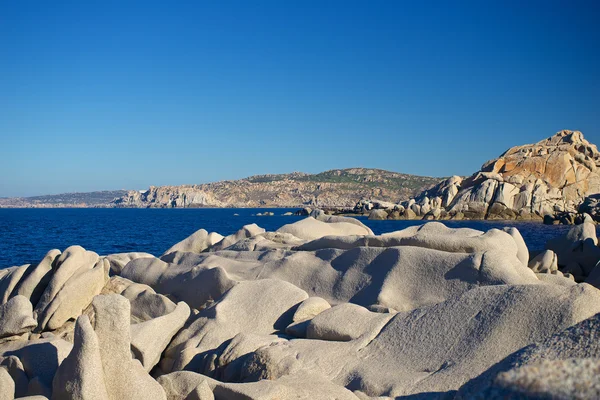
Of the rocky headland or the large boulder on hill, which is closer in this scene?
the rocky headland

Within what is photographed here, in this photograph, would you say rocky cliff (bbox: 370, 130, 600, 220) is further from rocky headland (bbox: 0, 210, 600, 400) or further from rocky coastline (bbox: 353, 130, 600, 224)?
rocky headland (bbox: 0, 210, 600, 400)

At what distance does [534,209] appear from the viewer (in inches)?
2854

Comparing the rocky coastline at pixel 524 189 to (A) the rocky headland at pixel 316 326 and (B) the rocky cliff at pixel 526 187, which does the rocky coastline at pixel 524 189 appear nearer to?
(B) the rocky cliff at pixel 526 187

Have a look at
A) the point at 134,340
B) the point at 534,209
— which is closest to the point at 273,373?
the point at 134,340

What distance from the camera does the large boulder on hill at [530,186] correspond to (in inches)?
2911

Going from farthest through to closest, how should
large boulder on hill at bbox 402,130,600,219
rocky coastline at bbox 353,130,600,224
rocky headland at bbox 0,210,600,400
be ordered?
large boulder on hill at bbox 402,130,600,219 < rocky coastline at bbox 353,130,600,224 < rocky headland at bbox 0,210,600,400

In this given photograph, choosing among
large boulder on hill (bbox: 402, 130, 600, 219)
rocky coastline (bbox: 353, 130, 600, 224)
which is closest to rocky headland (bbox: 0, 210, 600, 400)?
rocky coastline (bbox: 353, 130, 600, 224)

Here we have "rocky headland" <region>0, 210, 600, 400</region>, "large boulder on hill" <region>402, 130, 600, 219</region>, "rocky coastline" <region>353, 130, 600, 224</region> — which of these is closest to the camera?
"rocky headland" <region>0, 210, 600, 400</region>

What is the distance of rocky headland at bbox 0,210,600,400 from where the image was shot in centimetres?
614

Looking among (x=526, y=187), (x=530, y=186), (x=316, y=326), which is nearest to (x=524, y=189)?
(x=526, y=187)

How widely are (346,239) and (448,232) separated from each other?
2.29 metres

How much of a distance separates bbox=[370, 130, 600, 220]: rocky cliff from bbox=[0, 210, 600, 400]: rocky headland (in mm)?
63490

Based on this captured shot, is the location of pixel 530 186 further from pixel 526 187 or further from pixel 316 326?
pixel 316 326

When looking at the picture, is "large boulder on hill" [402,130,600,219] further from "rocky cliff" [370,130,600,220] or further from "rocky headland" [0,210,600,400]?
"rocky headland" [0,210,600,400]
